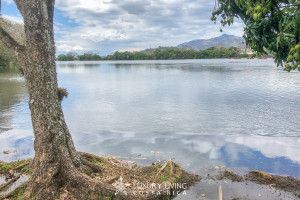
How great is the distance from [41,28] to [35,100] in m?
1.54

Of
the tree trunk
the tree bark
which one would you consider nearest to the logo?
the tree bark

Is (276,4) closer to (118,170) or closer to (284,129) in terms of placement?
(118,170)

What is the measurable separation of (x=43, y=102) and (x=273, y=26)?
5.26 meters

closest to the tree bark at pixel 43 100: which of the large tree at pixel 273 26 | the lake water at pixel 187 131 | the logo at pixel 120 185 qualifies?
the logo at pixel 120 185

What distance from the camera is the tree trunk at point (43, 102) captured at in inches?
210

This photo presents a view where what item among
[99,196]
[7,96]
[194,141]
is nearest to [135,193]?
[99,196]

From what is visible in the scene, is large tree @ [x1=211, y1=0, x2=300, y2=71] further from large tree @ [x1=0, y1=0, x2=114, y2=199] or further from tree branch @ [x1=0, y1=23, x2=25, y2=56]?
tree branch @ [x1=0, y1=23, x2=25, y2=56]

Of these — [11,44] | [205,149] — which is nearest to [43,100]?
[11,44]

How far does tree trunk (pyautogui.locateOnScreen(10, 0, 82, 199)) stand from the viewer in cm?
533

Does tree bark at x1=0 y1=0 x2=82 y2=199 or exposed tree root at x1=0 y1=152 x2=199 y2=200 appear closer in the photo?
tree bark at x1=0 y1=0 x2=82 y2=199

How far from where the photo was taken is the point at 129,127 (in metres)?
13.2

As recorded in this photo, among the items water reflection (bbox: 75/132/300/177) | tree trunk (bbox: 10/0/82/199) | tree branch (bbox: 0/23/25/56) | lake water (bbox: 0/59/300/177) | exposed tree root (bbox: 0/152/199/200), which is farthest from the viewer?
lake water (bbox: 0/59/300/177)

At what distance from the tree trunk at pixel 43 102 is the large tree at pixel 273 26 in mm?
4232

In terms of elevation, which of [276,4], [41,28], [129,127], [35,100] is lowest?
[129,127]
